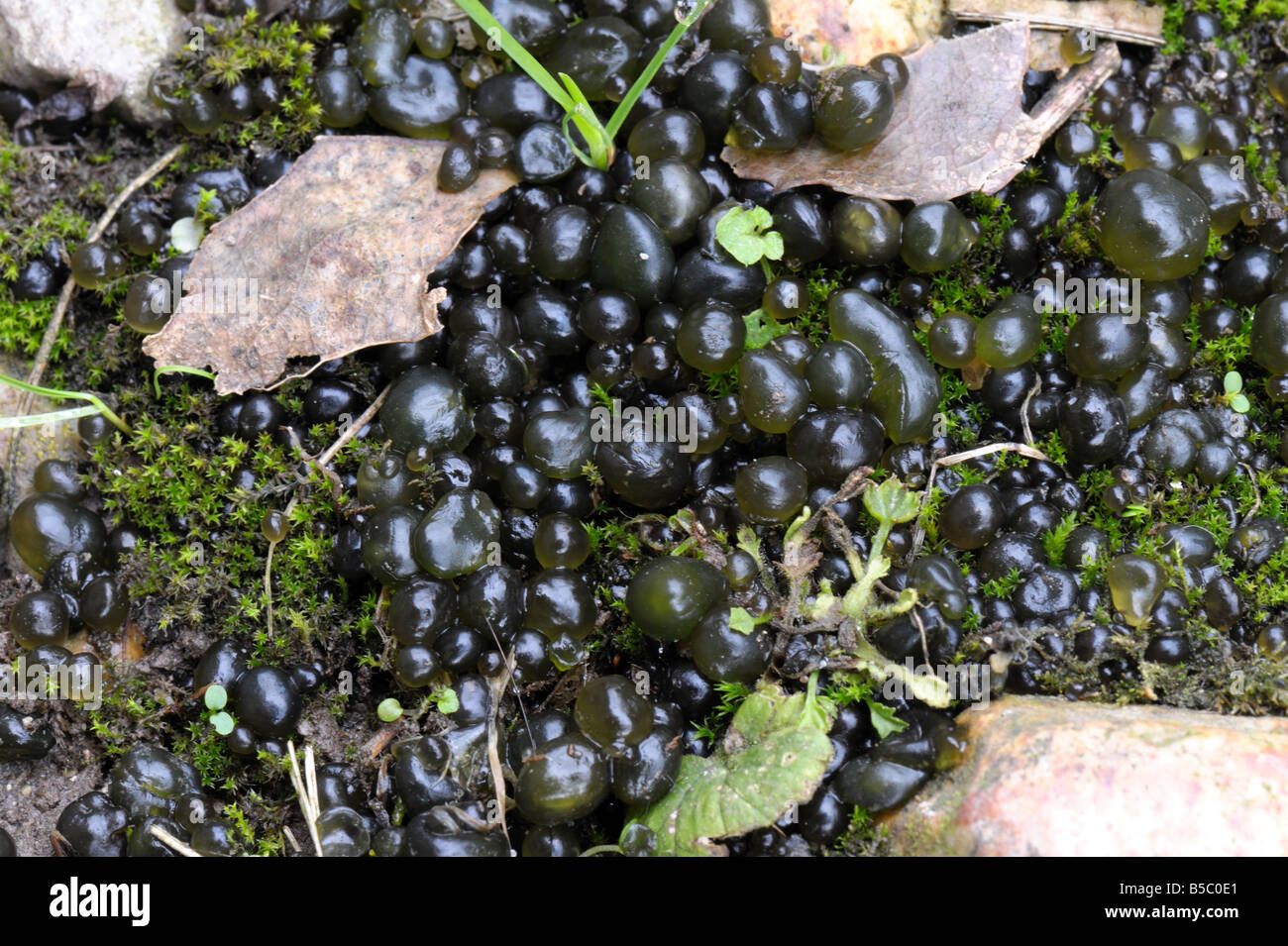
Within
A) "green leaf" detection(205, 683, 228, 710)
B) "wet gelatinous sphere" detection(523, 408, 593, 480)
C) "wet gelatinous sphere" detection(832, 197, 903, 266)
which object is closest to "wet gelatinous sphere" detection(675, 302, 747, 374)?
"wet gelatinous sphere" detection(523, 408, 593, 480)

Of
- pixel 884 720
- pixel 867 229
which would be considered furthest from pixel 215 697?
pixel 867 229

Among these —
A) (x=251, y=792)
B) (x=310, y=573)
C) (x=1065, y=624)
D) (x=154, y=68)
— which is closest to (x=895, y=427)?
(x=1065, y=624)

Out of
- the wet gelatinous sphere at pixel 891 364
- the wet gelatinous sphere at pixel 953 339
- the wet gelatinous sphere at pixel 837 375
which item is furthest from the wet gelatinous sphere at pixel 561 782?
the wet gelatinous sphere at pixel 953 339

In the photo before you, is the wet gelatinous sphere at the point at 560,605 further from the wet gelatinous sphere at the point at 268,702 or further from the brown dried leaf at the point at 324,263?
the brown dried leaf at the point at 324,263

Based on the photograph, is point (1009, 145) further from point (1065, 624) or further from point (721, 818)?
point (721, 818)

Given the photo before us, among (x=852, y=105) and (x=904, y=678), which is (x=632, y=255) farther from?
(x=904, y=678)

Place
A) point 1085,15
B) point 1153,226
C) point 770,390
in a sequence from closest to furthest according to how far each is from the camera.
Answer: point 770,390 < point 1153,226 < point 1085,15
